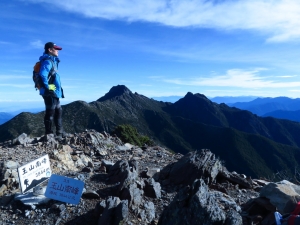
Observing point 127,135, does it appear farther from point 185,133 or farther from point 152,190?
point 185,133

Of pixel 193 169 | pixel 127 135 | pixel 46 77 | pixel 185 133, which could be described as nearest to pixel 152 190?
pixel 193 169

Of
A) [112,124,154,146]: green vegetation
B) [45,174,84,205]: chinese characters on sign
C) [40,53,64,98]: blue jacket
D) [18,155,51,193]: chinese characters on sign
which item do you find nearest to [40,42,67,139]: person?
[40,53,64,98]: blue jacket

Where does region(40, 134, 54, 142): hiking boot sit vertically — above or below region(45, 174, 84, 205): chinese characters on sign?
above

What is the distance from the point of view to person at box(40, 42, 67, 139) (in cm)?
1131

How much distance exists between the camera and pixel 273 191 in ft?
21.2

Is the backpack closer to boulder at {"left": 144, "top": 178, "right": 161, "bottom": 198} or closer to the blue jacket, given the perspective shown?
the blue jacket

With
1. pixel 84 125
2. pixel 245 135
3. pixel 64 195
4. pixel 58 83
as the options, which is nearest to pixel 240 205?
pixel 64 195

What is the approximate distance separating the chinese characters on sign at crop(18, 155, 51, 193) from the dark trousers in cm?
511

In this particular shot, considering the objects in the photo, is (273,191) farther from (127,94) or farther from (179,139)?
(127,94)

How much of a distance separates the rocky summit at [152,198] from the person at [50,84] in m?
2.60

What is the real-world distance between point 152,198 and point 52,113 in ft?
24.3

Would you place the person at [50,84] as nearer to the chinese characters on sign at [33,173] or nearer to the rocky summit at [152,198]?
the rocky summit at [152,198]

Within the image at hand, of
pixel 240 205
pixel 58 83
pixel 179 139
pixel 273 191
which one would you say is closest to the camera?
pixel 273 191

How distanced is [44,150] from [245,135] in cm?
13246
